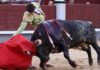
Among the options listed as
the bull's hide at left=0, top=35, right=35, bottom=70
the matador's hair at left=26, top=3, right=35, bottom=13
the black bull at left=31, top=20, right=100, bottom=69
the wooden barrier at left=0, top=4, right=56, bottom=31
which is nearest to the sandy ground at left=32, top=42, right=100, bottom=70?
the black bull at left=31, top=20, right=100, bottom=69

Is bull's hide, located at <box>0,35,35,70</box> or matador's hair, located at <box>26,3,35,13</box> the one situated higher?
matador's hair, located at <box>26,3,35,13</box>

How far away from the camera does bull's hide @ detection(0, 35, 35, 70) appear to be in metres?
8.57

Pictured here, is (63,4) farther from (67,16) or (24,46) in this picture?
(24,46)

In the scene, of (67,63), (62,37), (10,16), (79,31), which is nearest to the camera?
(62,37)

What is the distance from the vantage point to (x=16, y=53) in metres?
8.73

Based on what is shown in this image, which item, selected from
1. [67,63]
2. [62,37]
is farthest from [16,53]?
[67,63]

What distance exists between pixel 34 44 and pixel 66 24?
793 mm

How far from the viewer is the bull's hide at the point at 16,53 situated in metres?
8.57

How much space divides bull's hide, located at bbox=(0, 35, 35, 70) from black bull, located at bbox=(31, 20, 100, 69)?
29 cm

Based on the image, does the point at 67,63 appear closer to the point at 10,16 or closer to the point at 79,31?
the point at 79,31

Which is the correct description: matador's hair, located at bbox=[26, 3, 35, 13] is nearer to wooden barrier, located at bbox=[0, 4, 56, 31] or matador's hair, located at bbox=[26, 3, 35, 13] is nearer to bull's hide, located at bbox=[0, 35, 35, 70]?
bull's hide, located at bbox=[0, 35, 35, 70]

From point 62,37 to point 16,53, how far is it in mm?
915

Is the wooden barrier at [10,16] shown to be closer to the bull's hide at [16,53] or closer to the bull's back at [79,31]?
the bull's back at [79,31]

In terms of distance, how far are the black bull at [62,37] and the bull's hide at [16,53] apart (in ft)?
0.95
